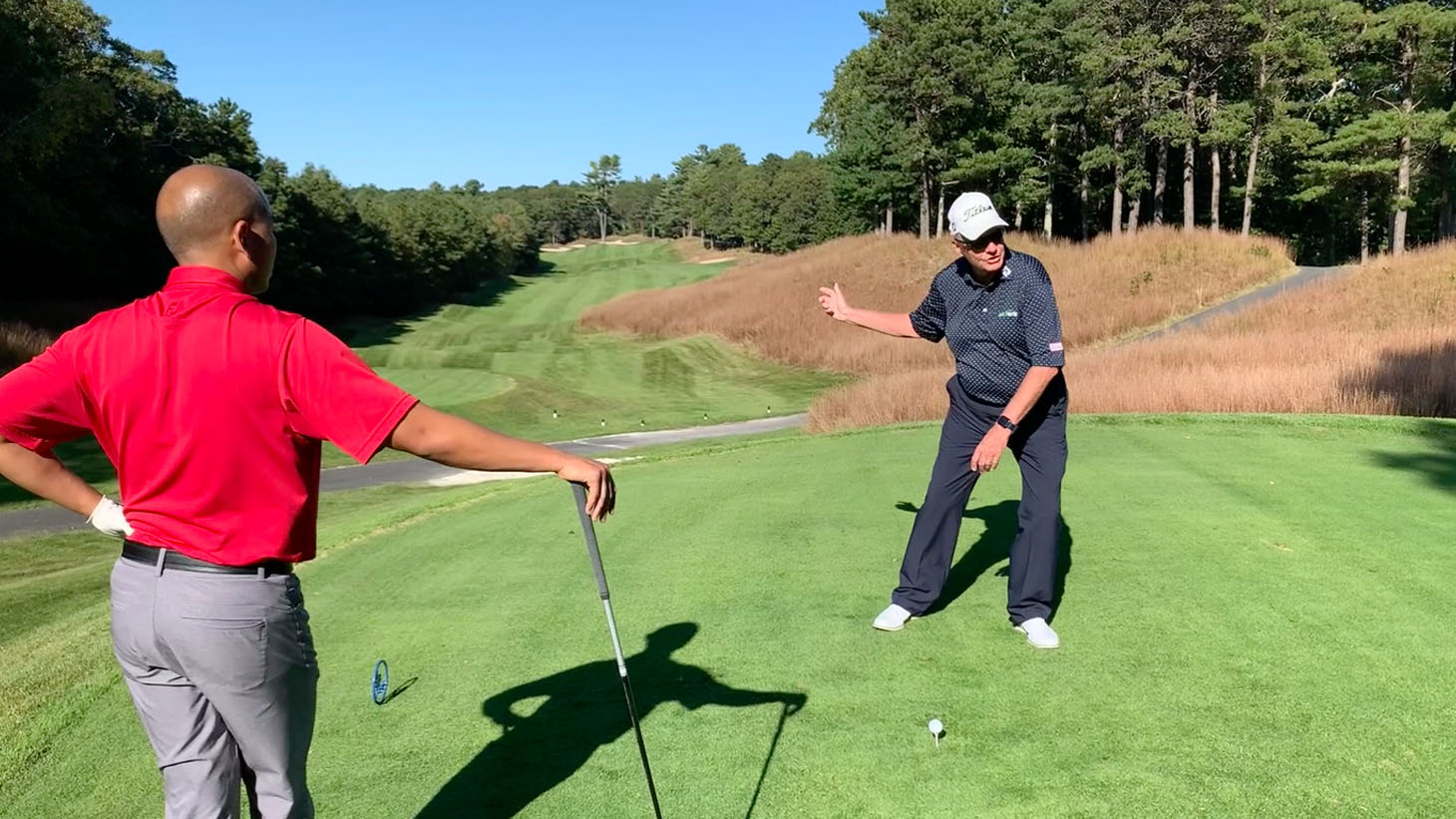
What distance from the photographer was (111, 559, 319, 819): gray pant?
222cm

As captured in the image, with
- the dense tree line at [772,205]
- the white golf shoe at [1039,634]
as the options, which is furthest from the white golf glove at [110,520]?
the dense tree line at [772,205]

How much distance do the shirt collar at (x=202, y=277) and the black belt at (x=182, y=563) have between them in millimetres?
644

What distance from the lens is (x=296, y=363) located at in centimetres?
218

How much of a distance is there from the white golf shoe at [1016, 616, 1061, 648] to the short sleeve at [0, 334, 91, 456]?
367 centimetres

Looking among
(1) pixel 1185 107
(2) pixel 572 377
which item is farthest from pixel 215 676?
(1) pixel 1185 107

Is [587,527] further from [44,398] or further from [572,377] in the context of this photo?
[572,377]

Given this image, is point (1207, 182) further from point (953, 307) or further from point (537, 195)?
point (537, 195)

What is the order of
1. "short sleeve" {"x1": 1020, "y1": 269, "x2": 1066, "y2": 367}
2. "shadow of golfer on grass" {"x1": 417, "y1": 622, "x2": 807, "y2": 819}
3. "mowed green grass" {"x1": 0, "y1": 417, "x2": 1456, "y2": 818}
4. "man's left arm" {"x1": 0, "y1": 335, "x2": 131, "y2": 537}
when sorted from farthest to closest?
"short sleeve" {"x1": 1020, "y1": 269, "x2": 1066, "y2": 367}, "shadow of golfer on grass" {"x1": 417, "y1": 622, "x2": 807, "y2": 819}, "mowed green grass" {"x1": 0, "y1": 417, "x2": 1456, "y2": 818}, "man's left arm" {"x1": 0, "y1": 335, "x2": 131, "y2": 537}

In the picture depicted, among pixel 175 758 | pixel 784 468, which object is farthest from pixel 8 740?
pixel 784 468

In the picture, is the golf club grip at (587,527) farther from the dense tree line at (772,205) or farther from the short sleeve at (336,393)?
the dense tree line at (772,205)

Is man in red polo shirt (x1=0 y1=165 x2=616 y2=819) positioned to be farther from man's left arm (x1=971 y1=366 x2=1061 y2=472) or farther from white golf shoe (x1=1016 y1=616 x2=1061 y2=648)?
white golf shoe (x1=1016 y1=616 x2=1061 y2=648)

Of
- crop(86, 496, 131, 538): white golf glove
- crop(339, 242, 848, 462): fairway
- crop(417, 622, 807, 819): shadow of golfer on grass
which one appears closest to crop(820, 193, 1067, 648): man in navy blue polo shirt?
crop(417, 622, 807, 819): shadow of golfer on grass

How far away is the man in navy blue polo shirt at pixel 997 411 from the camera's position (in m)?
4.27

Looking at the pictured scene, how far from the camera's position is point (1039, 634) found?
4223 mm
